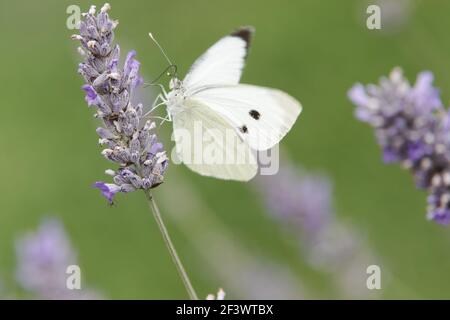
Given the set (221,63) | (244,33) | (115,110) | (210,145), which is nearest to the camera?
(115,110)

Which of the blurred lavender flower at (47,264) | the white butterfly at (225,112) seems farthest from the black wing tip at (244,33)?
the blurred lavender flower at (47,264)

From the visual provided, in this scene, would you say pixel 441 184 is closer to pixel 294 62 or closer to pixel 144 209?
pixel 144 209

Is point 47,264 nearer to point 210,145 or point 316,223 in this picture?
point 210,145

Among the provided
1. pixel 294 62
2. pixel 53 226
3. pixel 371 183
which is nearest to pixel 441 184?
pixel 53 226

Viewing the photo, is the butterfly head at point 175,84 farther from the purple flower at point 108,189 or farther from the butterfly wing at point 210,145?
the purple flower at point 108,189

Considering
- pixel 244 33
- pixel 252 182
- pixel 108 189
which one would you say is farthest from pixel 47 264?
pixel 252 182

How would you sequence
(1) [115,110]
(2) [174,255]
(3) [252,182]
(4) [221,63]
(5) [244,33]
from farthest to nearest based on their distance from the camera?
1. (3) [252,182]
2. (4) [221,63]
3. (5) [244,33]
4. (1) [115,110]
5. (2) [174,255]
